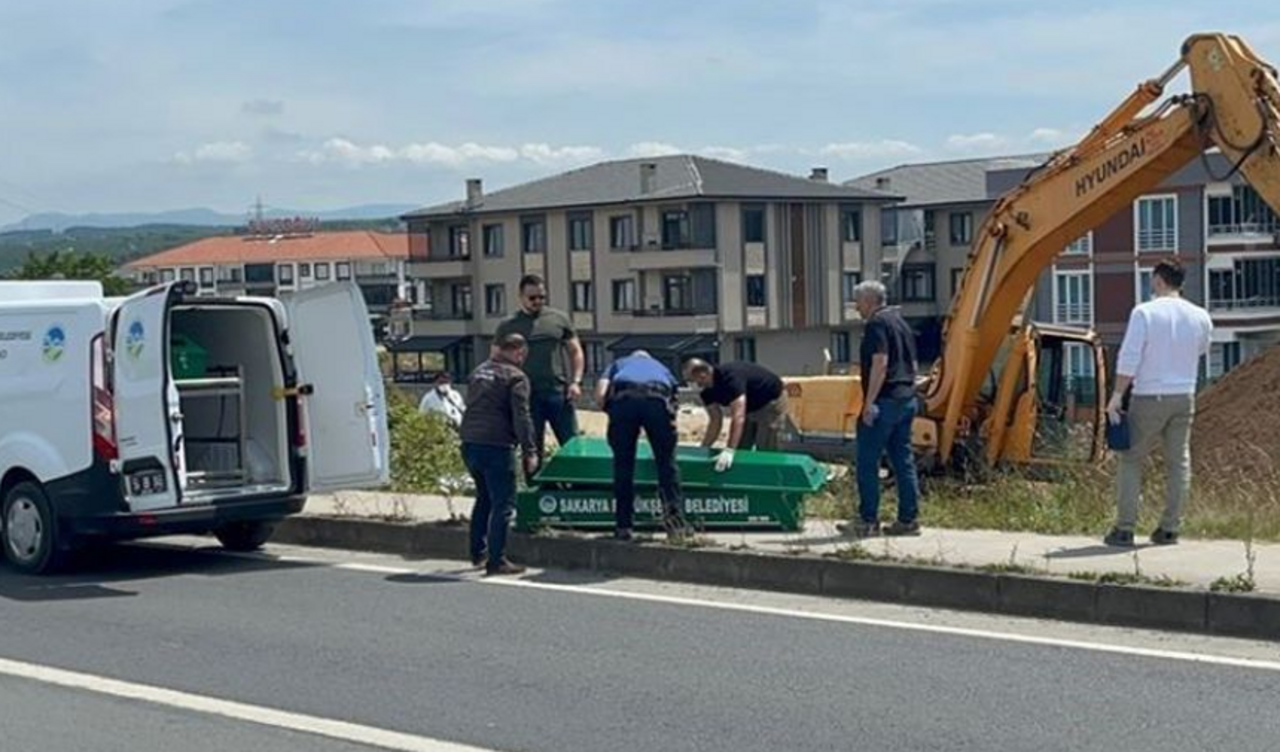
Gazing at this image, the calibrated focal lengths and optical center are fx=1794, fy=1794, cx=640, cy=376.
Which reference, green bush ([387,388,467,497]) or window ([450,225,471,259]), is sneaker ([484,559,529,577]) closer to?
green bush ([387,388,467,497])

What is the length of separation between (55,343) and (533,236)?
6722cm

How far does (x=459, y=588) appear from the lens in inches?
484

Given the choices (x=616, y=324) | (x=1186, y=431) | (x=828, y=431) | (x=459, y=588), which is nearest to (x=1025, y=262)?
(x=828, y=431)

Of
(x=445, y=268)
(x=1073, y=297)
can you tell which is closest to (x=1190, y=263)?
(x=1073, y=297)

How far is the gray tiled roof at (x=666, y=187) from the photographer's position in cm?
7488

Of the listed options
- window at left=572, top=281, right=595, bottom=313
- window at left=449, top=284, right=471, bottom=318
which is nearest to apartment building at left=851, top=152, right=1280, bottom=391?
window at left=572, top=281, right=595, bottom=313

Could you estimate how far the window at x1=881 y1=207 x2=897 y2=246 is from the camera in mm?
84688

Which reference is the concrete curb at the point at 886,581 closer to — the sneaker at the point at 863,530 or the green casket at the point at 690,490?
→ the green casket at the point at 690,490

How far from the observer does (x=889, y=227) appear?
8581 centimetres

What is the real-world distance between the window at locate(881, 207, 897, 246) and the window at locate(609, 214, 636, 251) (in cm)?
1449

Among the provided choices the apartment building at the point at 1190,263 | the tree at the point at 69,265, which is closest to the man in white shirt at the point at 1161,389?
the apartment building at the point at 1190,263

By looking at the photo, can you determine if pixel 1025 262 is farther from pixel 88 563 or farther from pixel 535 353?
pixel 88 563

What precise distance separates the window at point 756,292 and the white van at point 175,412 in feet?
199

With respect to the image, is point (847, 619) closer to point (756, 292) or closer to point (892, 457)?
point (892, 457)
